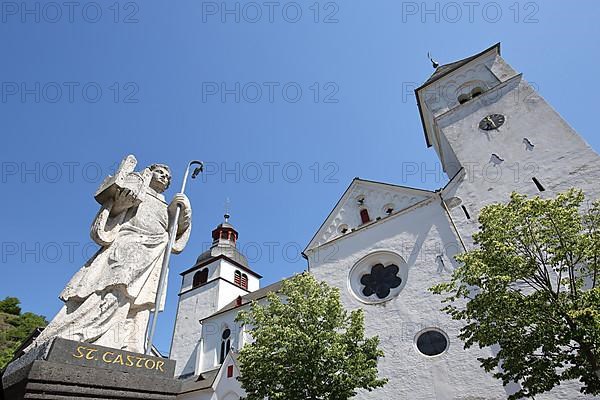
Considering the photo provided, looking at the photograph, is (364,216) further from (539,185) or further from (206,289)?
(206,289)

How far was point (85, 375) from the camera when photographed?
4.22m

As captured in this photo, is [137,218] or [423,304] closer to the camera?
[137,218]

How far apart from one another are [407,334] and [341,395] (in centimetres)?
495

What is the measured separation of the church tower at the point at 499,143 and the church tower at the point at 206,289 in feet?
71.1

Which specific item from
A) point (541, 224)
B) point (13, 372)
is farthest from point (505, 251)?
point (13, 372)

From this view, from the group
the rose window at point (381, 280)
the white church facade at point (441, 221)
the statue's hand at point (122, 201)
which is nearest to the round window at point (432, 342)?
the white church facade at point (441, 221)

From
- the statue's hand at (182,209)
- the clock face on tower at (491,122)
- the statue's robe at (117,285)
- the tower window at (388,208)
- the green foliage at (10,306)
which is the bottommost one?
the statue's robe at (117,285)

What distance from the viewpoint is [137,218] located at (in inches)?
247

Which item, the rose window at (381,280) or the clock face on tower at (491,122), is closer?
the rose window at (381,280)

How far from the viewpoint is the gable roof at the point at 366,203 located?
18500mm

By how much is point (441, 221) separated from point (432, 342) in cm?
521

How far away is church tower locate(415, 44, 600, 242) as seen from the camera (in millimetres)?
15484

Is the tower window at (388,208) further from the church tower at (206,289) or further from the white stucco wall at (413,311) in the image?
the church tower at (206,289)

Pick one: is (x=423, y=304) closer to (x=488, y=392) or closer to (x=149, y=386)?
(x=488, y=392)
